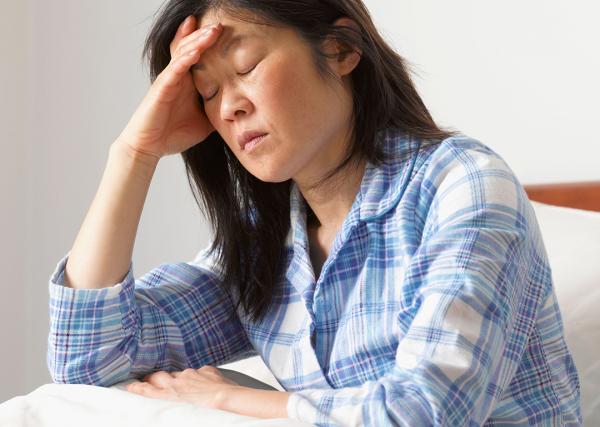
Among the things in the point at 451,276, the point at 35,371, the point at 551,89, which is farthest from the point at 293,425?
the point at 35,371

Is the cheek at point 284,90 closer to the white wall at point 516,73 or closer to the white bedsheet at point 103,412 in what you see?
the white bedsheet at point 103,412

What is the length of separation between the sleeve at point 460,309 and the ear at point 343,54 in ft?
0.76

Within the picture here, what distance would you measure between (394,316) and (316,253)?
25 centimetres

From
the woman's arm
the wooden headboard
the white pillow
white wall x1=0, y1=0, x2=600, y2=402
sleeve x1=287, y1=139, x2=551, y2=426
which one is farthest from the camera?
white wall x1=0, y1=0, x2=600, y2=402

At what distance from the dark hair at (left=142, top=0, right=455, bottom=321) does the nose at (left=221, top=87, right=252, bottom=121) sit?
10 cm

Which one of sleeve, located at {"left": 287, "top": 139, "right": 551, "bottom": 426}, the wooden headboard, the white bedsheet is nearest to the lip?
sleeve, located at {"left": 287, "top": 139, "right": 551, "bottom": 426}

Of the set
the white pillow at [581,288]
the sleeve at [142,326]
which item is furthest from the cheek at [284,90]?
the white pillow at [581,288]

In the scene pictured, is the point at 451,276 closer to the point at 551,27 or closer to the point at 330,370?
the point at 330,370

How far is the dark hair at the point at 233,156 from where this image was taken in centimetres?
130

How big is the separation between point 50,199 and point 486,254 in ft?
6.70

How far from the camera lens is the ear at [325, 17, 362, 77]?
1.32 meters

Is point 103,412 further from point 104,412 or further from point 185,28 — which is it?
point 185,28

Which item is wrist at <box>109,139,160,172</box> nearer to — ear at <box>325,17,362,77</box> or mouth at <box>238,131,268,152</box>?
mouth at <box>238,131,268,152</box>

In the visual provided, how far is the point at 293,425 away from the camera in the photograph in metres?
0.98
